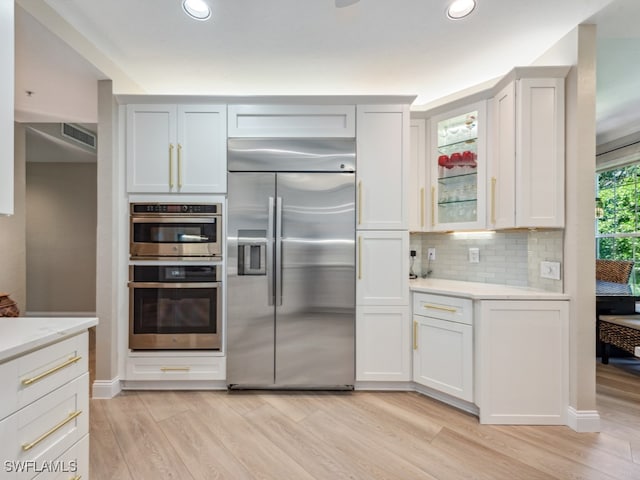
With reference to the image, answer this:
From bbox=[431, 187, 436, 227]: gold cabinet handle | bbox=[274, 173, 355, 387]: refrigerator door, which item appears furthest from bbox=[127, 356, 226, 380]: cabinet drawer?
bbox=[431, 187, 436, 227]: gold cabinet handle

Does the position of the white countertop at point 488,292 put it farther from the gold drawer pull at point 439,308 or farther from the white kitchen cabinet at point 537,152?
the white kitchen cabinet at point 537,152

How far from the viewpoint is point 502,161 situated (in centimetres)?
222

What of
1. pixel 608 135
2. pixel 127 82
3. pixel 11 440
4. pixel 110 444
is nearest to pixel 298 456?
pixel 110 444

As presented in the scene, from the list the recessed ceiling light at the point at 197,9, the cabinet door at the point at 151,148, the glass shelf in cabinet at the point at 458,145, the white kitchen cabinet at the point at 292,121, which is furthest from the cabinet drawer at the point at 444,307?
the recessed ceiling light at the point at 197,9

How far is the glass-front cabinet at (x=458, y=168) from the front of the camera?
2377 mm

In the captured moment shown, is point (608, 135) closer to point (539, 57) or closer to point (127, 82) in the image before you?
point (539, 57)

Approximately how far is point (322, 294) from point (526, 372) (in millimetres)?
1509

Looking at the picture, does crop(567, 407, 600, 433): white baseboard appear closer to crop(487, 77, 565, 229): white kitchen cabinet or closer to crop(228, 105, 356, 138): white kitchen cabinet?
crop(487, 77, 565, 229): white kitchen cabinet

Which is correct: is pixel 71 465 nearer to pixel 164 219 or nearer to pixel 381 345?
pixel 164 219

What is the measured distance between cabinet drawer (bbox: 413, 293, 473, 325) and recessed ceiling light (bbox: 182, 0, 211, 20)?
2.45 meters

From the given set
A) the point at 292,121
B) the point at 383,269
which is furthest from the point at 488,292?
the point at 292,121

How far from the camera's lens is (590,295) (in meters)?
1.95

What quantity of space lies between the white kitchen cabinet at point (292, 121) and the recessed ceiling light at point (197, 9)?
2.15ft

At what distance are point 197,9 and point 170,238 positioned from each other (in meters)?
1.60
